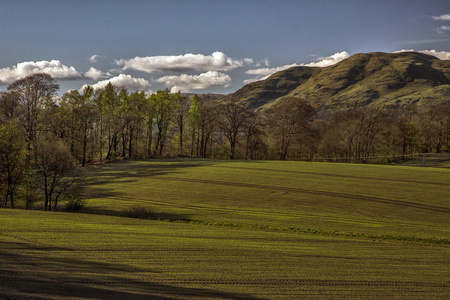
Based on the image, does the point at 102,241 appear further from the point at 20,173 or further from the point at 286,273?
the point at 20,173

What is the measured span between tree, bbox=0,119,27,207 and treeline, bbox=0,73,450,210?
2346 centimetres

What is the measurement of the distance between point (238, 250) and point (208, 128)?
212ft

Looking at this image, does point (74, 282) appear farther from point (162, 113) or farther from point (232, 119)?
point (232, 119)

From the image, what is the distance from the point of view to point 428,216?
91.1 ft

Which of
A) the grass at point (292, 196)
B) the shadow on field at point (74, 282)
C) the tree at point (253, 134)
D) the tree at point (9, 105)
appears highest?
the tree at point (9, 105)

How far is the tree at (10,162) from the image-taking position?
30984mm

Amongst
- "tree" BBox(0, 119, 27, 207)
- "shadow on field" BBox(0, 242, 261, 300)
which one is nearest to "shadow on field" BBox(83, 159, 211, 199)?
"tree" BBox(0, 119, 27, 207)

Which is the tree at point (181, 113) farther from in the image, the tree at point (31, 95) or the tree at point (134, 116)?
the tree at point (31, 95)

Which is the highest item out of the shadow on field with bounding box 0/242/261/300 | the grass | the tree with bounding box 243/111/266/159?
the tree with bounding box 243/111/266/159

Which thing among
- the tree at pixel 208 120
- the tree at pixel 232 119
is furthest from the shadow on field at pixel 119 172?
the tree at pixel 232 119

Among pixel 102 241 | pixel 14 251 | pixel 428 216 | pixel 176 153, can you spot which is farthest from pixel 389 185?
pixel 176 153

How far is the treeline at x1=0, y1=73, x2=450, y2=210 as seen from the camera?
5900 cm

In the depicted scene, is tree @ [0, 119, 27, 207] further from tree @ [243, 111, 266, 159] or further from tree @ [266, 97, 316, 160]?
tree @ [266, 97, 316, 160]

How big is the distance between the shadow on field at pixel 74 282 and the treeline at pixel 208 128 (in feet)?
170
